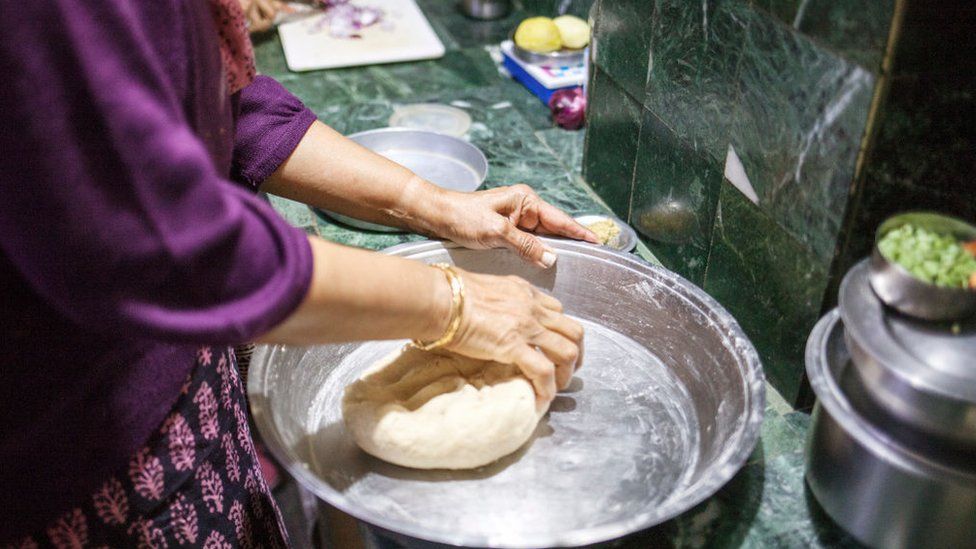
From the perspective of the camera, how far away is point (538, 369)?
121 centimetres

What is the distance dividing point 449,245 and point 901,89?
0.81 metres

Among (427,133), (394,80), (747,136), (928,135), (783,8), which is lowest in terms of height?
(394,80)

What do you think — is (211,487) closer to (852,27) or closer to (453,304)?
(453,304)

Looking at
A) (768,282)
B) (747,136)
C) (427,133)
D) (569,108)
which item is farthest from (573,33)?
(768,282)

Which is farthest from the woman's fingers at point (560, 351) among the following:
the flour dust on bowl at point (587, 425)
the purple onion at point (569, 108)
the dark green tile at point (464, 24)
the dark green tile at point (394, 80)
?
the dark green tile at point (464, 24)

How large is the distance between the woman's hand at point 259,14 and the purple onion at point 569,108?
4.20ft

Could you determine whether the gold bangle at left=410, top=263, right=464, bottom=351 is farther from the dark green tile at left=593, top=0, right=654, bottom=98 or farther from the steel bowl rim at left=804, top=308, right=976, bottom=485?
the dark green tile at left=593, top=0, right=654, bottom=98

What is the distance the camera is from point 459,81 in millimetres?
2713

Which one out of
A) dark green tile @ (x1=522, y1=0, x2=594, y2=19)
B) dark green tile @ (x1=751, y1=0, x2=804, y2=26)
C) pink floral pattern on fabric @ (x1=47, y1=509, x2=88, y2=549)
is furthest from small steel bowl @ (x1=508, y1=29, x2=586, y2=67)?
pink floral pattern on fabric @ (x1=47, y1=509, x2=88, y2=549)

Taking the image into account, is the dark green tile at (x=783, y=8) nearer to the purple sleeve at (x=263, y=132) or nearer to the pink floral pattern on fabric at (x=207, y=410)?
the purple sleeve at (x=263, y=132)

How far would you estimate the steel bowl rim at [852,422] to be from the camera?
977mm

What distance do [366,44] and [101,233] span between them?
7.44 feet

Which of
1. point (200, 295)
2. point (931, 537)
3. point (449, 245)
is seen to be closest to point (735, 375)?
point (931, 537)

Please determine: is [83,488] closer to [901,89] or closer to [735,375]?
[735,375]
